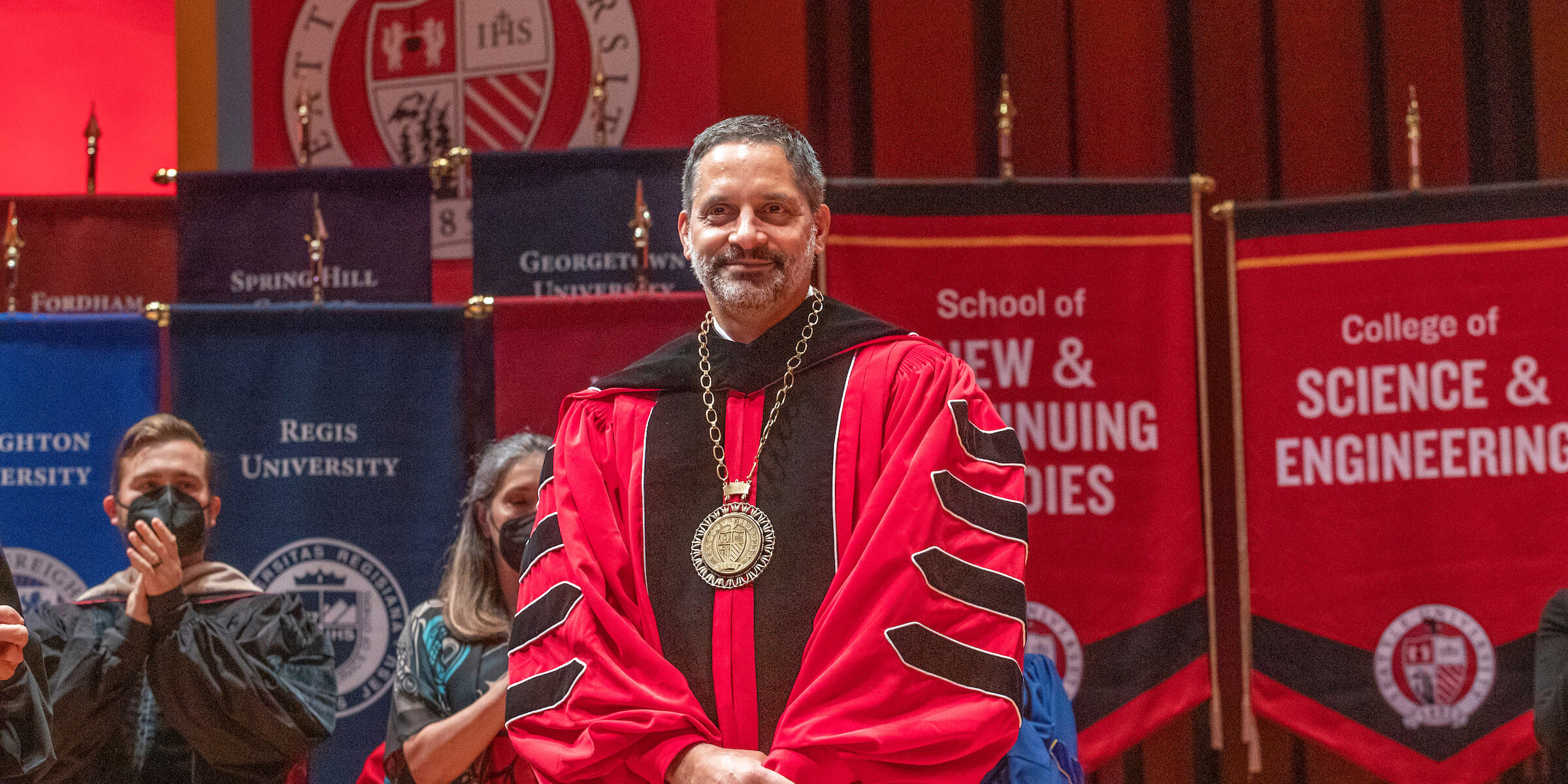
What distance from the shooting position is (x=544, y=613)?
2006mm

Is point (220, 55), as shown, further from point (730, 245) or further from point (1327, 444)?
point (1327, 444)

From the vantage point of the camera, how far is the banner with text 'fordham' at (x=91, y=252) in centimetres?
412

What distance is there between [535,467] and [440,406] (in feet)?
2.26

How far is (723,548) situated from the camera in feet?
6.57

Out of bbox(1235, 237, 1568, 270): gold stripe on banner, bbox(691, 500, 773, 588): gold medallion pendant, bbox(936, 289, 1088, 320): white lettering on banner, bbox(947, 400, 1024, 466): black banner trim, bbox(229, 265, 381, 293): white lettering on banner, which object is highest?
bbox(229, 265, 381, 293): white lettering on banner

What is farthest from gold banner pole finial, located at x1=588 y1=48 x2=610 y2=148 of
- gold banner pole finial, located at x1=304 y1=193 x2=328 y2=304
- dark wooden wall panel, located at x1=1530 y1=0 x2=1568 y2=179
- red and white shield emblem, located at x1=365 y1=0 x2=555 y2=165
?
dark wooden wall panel, located at x1=1530 y1=0 x2=1568 y2=179

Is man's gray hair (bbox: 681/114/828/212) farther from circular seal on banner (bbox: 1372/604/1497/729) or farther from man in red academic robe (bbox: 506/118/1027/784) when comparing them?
circular seal on banner (bbox: 1372/604/1497/729)

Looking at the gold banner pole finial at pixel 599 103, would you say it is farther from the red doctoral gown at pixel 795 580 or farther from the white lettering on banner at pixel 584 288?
the red doctoral gown at pixel 795 580

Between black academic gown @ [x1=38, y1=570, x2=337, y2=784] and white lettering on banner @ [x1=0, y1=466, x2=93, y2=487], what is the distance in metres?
0.62

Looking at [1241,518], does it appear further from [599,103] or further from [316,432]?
[316,432]

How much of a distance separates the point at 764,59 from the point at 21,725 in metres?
2.89

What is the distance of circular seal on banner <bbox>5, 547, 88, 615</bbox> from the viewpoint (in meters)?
3.72

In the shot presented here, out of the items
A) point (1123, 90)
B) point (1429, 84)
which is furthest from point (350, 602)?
point (1429, 84)

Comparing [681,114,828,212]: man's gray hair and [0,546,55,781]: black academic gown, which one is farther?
[0,546,55,781]: black academic gown
